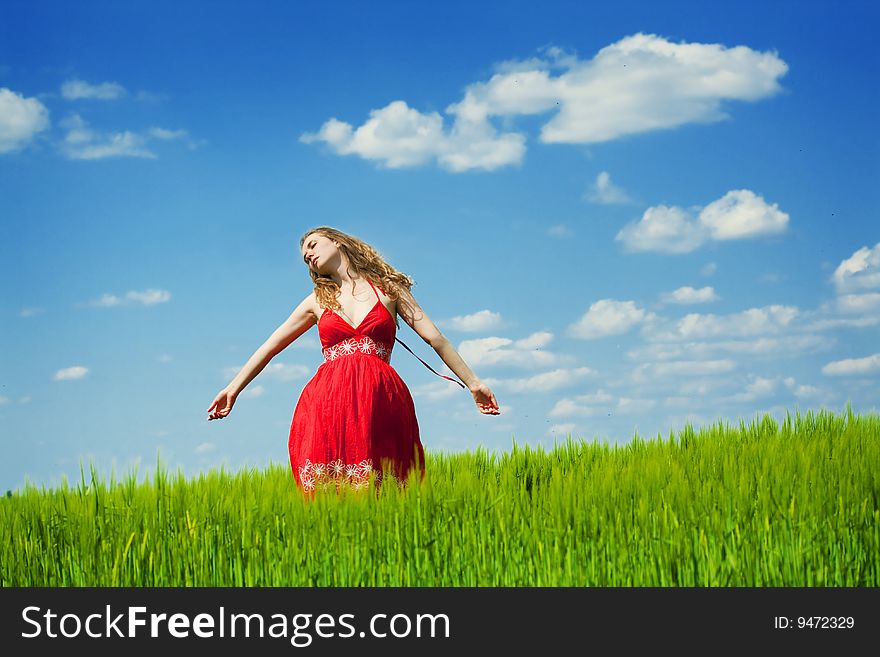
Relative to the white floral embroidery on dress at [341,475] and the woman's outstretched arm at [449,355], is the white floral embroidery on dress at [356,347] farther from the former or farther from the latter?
the white floral embroidery on dress at [341,475]

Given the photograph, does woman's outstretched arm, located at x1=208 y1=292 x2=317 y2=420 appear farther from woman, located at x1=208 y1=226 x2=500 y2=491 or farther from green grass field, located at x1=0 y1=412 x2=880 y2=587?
green grass field, located at x1=0 y1=412 x2=880 y2=587

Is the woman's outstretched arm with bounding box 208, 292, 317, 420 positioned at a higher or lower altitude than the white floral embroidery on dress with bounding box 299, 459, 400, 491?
higher

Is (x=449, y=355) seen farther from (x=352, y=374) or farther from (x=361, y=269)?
(x=361, y=269)

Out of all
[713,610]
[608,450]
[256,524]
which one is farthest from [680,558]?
[608,450]

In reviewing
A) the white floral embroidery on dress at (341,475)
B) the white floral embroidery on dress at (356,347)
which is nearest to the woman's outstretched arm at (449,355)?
the white floral embroidery on dress at (356,347)

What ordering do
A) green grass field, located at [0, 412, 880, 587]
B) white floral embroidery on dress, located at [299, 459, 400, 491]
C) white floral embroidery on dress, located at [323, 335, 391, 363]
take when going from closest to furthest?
green grass field, located at [0, 412, 880, 587]
white floral embroidery on dress, located at [299, 459, 400, 491]
white floral embroidery on dress, located at [323, 335, 391, 363]

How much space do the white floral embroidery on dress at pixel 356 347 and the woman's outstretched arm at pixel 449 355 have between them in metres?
0.25

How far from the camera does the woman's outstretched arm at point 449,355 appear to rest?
15.4 ft

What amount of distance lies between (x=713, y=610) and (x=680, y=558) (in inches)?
20.2

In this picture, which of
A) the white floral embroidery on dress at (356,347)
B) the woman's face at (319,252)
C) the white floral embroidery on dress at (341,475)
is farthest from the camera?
the woman's face at (319,252)

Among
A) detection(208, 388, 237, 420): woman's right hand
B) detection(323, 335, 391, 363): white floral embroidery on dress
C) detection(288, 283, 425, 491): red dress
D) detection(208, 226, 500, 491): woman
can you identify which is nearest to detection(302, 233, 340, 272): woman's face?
detection(208, 226, 500, 491): woman

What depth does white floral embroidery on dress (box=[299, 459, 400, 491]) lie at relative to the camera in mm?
4398

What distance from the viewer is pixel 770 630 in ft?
8.48

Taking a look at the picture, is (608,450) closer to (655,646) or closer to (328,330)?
(328,330)
